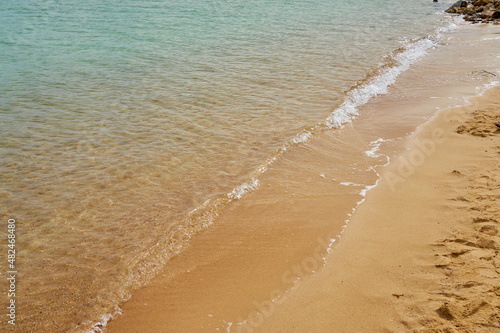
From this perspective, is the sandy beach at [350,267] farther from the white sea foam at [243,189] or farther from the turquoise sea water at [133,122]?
the turquoise sea water at [133,122]

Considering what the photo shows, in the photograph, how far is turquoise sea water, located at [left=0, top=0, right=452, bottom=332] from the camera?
4.74m

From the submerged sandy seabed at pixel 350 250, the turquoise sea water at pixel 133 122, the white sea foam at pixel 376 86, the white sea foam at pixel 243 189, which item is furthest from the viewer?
the white sea foam at pixel 376 86

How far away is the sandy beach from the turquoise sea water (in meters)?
0.53

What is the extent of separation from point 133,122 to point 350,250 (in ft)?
17.7

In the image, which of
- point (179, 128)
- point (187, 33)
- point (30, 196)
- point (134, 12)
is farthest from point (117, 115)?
point (134, 12)

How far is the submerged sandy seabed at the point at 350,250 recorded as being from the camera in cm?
380

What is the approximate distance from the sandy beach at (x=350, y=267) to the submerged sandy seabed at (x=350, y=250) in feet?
0.04

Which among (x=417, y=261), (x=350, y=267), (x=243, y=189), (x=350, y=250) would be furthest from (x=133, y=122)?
(x=417, y=261)

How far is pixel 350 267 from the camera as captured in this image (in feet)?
14.5

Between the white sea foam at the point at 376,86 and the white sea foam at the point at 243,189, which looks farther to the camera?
the white sea foam at the point at 376,86

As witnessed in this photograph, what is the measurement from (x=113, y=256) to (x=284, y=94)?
6314 mm

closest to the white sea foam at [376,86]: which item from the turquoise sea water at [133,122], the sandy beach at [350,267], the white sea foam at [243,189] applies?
the turquoise sea water at [133,122]

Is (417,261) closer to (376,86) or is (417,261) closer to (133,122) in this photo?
(133,122)

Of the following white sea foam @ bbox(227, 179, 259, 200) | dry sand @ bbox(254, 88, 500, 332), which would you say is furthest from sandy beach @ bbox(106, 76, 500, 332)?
white sea foam @ bbox(227, 179, 259, 200)
